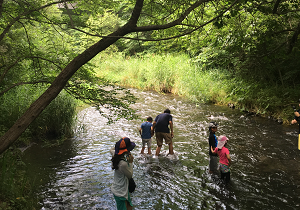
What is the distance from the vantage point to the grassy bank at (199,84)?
12.2 m

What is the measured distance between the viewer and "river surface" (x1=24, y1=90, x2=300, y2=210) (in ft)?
17.2

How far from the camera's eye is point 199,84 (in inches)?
687

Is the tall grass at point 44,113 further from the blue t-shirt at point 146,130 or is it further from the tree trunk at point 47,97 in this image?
the tree trunk at point 47,97

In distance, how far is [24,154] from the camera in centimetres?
747

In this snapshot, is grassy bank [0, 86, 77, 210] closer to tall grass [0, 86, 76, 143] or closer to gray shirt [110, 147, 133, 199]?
tall grass [0, 86, 76, 143]

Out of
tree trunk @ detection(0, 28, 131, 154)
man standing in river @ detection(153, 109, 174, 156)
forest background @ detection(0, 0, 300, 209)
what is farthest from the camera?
man standing in river @ detection(153, 109, 174, 156)

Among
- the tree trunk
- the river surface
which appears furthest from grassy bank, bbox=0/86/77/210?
the tree trunk

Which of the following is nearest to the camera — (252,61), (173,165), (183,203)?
(183,203)

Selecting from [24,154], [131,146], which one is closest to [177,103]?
[24,154]

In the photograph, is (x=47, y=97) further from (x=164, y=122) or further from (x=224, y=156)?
(x=164, y=122)

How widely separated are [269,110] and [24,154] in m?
11.9

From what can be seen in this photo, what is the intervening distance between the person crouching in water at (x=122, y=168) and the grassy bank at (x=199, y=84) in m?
5.45

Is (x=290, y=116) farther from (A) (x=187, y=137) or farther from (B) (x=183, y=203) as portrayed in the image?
(B) (x=183, y=203)

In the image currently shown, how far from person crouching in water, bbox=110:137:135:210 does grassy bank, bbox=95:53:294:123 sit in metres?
5.45
